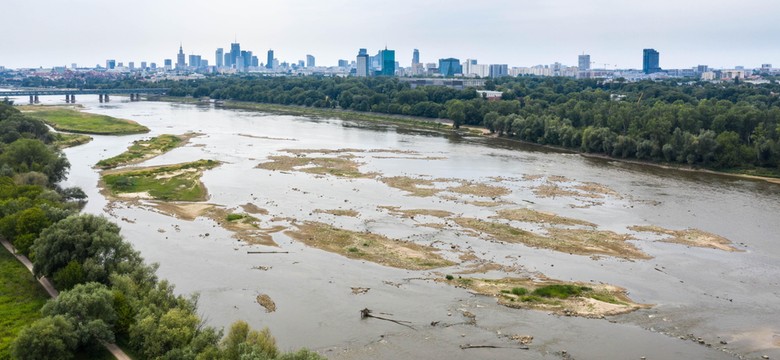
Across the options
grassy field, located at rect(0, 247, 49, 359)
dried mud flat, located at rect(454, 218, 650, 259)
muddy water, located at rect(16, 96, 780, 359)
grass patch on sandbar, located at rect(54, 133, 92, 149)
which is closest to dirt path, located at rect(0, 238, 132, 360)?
grassy field, located at rect(0, 247, 49, 359)


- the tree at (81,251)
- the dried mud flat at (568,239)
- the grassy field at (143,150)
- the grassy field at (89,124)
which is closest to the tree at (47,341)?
the tree at (81,251)

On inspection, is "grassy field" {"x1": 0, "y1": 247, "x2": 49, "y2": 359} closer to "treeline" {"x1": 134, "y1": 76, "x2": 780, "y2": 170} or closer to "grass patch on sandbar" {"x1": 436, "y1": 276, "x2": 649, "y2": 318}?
"grass patch on sandbar" {"x1": 436, "y1": 276, "x2": 649, "y2": 318}

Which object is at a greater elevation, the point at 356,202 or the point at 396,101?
the point at 396,101

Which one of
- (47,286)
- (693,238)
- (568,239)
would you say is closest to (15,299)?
(47,286)

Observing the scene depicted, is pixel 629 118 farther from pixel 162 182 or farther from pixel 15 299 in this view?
pixel 15 299

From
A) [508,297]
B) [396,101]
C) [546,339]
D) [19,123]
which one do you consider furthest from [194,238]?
[396,101]

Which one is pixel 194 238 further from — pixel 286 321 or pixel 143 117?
pixel 143 117
